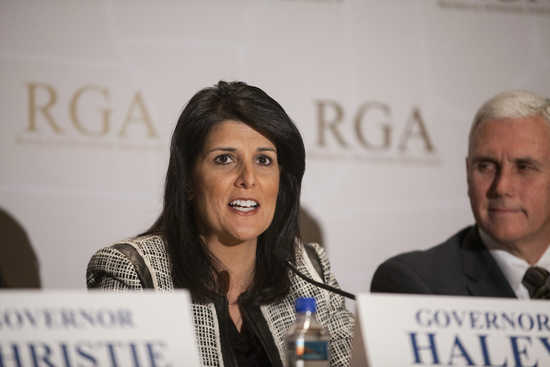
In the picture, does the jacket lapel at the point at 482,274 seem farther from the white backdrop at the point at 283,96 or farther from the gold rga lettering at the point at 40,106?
the gold rga lettering at the point at 40,106

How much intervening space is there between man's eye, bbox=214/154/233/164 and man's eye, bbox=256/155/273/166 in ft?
0.30

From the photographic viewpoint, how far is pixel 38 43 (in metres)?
2.83

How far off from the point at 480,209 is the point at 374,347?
4.12 feet

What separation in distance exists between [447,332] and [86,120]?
1.92m

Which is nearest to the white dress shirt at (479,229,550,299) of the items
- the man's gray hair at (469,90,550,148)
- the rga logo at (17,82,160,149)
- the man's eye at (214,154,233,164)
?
the man's gray hair at (469,90,550,148)

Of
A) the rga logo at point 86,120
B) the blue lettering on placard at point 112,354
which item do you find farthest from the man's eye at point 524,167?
the blue lettering on placard at point 112,354

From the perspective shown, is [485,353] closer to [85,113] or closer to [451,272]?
[451,272]

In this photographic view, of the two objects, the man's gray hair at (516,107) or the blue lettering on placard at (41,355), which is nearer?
the blue lettering on placard at (41,355)

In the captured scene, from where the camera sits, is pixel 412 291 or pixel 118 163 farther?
pixel 118 163

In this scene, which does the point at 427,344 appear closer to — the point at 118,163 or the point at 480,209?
the point at 480,209

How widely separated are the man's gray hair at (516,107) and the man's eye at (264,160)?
2.67 feet

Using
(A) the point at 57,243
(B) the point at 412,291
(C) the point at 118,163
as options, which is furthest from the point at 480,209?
(A) the point at 57,243

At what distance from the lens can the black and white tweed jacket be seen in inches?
79.0

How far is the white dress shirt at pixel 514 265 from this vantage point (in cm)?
239
